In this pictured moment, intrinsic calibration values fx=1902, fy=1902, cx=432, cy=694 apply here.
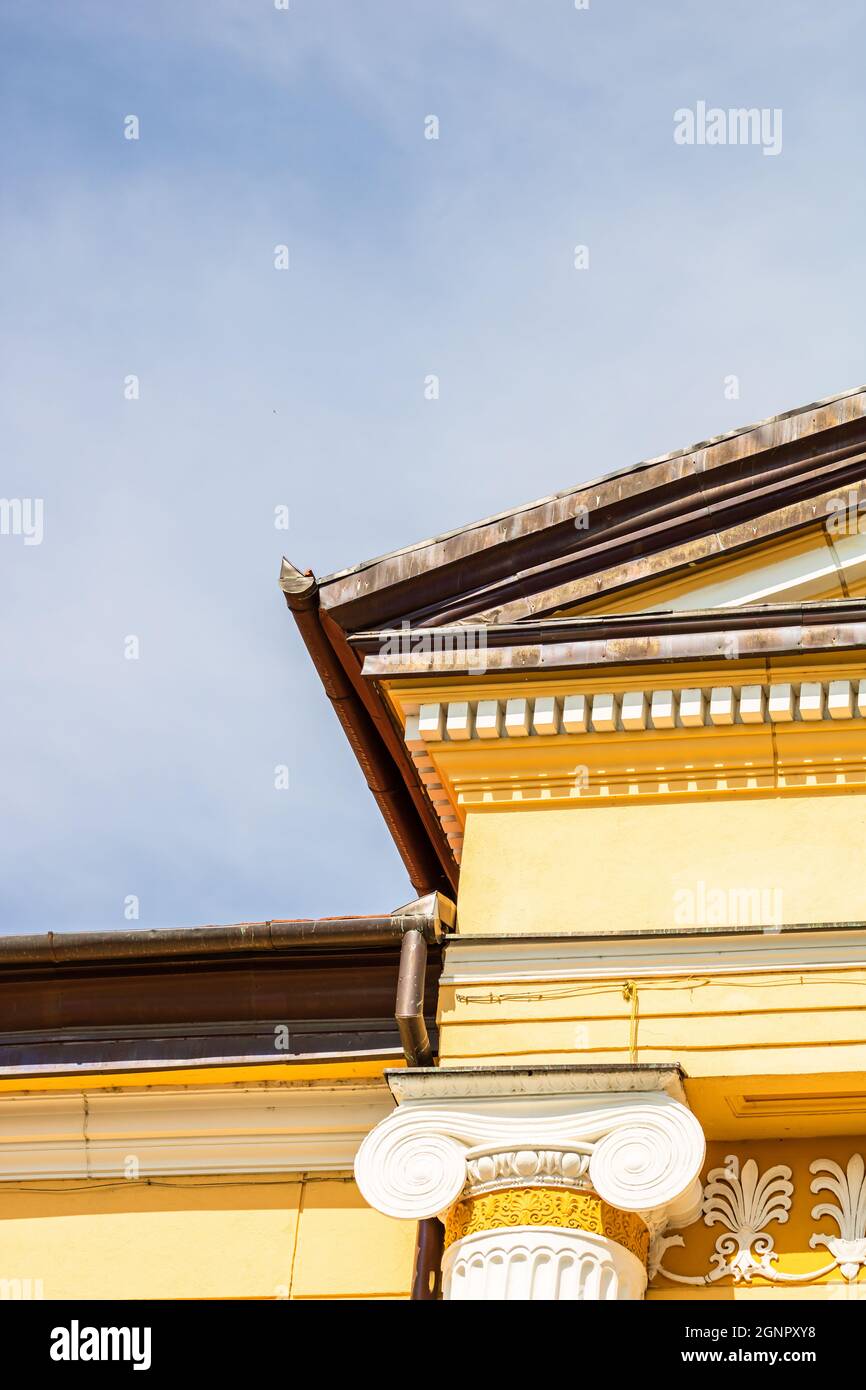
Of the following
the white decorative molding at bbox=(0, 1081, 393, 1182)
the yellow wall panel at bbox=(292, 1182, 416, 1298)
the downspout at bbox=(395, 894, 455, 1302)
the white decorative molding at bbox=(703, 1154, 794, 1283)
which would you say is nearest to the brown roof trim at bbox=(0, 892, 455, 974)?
the downspout at bbox=(395, 894, 455, 1302)

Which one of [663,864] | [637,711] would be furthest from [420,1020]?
[637,711]

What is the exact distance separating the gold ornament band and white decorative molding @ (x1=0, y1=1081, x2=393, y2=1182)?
2.98 feet

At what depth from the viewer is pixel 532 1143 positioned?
22.4ft

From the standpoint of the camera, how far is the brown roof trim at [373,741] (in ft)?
27.0

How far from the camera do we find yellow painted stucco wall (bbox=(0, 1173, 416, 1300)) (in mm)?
7352

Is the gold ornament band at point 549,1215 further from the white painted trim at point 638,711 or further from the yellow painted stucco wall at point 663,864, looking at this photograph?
the white painted trim at point 638,711

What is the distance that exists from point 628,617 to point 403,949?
1634 mm

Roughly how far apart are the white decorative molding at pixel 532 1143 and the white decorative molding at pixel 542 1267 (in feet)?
0.59

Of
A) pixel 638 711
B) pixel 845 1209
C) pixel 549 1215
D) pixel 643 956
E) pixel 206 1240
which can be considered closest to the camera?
pixel 549 1215

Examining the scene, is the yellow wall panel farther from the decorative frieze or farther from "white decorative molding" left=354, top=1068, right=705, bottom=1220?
the decorative frieze

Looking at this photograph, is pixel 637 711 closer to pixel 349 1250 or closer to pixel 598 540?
pixel 598 540

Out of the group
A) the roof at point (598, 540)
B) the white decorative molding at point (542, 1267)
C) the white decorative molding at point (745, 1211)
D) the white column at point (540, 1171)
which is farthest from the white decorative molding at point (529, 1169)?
the roof at point (598, 540)

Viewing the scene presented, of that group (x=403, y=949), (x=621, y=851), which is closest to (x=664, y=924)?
(x=621, y=851)

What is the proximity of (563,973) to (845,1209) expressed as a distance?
133 cm
